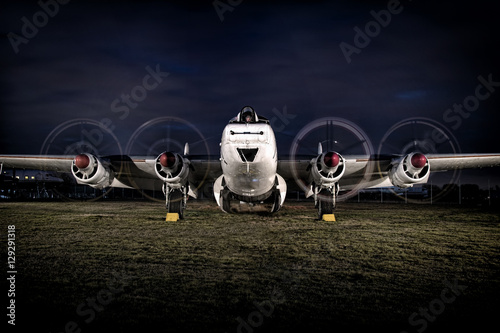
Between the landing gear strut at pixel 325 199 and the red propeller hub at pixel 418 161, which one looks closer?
the red propeller hub at pixel 418 161

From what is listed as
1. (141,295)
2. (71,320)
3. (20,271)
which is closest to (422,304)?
(141,295)

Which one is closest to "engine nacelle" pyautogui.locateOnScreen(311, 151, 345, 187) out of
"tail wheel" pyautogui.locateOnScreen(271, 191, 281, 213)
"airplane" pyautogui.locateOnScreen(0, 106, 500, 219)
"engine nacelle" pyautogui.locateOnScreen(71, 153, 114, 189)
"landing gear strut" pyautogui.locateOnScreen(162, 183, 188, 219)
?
"airplane" pyautogui.locateOnScreen(0, 106, 500, 219)

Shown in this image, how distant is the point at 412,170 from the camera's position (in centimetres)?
1470

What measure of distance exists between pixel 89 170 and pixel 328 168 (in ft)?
34.0

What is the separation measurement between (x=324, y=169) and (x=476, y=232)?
603cm

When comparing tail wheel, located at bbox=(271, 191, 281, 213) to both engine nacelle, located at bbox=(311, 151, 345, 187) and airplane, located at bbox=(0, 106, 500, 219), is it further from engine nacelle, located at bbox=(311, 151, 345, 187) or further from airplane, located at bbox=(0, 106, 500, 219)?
engine nacelle, located at bbox=(311, 151, 345, 187)

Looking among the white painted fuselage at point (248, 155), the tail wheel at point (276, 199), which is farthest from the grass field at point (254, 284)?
the tail wheel at point (276, 199)

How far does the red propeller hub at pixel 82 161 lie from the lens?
47.3ft

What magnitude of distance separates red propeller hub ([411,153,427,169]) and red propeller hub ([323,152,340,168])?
134 inches

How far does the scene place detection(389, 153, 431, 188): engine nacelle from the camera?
14.4 m

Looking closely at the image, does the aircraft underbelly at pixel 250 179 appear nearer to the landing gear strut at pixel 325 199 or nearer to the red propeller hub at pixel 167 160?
the red propeller hub at pixel 167 160

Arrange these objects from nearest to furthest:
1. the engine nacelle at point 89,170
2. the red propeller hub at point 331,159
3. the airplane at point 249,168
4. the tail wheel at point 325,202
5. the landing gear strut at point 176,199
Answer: the airplane at point 249,168 → the red propeller hub at point 331,159 → the engine nacelle at point 89,170 → the landing gear strut at point 176,199 → the tail wheel at point 325,202

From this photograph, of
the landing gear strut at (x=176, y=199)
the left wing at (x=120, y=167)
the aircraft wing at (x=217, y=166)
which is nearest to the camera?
the left wing at (x=120, y=167)

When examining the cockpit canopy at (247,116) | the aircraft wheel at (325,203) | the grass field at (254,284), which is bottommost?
the grass field at (254,284)
